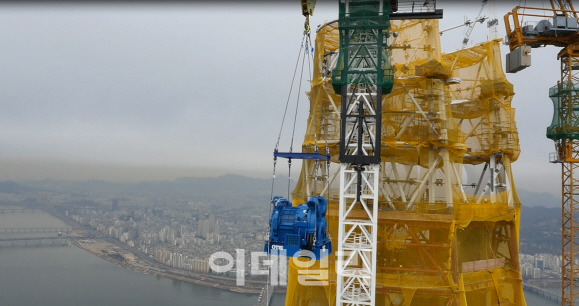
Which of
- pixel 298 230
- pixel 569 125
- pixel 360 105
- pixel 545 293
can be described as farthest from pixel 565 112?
pixel 545 293

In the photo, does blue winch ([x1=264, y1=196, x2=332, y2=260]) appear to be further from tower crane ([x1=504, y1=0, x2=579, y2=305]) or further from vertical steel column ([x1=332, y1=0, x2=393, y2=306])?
tower crane ([x1=504, y1=0, x2=579, y2=305])

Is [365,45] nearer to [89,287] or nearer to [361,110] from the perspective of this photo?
[361,110]

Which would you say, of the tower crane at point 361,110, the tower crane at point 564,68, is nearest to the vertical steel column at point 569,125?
the tower crane at point 564,68

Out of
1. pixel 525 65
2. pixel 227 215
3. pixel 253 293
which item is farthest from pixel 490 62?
pixel 227 215

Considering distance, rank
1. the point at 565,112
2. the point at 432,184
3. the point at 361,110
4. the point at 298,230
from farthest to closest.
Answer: the point at 565,112, the point at 432,184, the point at 361,110, the point at 298,230

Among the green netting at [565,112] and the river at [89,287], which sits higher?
the green netting at [565,112]

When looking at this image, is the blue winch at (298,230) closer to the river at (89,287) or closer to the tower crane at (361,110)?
the tower crane at (361,110)
